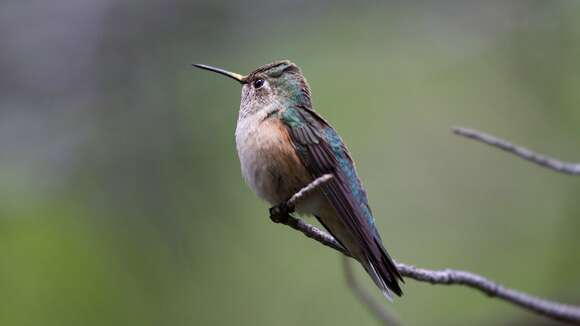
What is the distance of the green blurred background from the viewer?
19.6ft

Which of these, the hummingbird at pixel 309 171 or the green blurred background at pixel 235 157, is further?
the green blurred background at pixel 235 157

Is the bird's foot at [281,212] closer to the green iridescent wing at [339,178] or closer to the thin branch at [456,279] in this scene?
the thin branch at [456,279]

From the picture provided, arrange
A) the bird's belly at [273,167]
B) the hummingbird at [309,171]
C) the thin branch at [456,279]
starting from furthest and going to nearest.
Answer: the bird's belly at [273,167]
the hummingbird at [309,171]
the thin branch at [456,279]

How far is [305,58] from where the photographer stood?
8375mm

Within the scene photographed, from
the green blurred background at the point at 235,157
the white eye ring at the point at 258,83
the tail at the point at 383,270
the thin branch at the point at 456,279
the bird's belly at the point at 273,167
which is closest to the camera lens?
the thin branch at the point at 456,279

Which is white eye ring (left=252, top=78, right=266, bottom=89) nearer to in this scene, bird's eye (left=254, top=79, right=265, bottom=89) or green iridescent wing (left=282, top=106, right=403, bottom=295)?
bird's eye (left=254, top=79, right=265, bottom=89)

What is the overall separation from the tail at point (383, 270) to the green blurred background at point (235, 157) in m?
2.73

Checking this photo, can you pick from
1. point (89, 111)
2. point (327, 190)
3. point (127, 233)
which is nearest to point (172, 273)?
point (127, 233)

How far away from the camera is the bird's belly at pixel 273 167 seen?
11.9 feet

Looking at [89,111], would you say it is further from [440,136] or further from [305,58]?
[440,136]

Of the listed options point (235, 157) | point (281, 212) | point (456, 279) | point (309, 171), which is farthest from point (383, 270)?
point (235, 157)

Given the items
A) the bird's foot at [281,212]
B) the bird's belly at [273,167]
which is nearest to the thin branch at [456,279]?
the bird's foot at [281,212]

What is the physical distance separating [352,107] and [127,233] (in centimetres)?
297

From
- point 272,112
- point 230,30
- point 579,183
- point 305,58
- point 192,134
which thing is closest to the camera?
point 272,112
